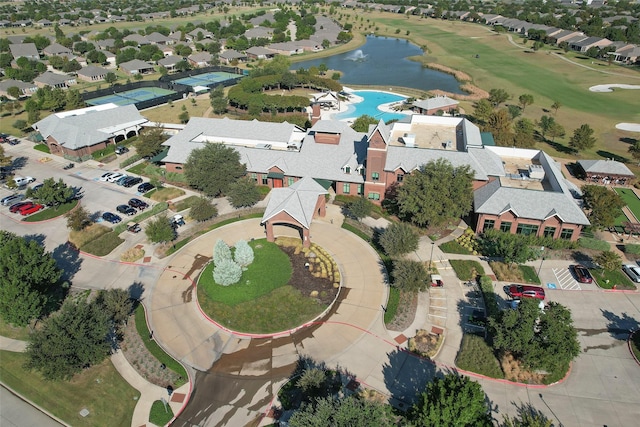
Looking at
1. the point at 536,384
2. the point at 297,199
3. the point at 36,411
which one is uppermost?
the point at 297,199

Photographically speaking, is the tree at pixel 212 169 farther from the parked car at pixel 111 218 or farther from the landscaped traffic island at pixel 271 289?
the landscaped traffic island at pixel 271 289

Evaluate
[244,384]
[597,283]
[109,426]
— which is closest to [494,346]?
[597,283]

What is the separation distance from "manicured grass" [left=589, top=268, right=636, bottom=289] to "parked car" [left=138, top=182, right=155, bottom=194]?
69.3m

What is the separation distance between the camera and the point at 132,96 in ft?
401

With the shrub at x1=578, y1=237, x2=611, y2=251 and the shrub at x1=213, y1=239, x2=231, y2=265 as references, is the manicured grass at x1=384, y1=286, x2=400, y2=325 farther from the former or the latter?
the shrub at x1=578, y1=237, x2=611, y2=251

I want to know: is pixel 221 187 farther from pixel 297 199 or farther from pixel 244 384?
pixel 244 384

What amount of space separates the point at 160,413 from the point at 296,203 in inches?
1171

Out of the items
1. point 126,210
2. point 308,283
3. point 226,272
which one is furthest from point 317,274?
point 126,210

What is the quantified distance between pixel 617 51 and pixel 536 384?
190 metres

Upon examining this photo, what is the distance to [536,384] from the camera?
37.8 m

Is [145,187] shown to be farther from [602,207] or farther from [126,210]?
[602,207]

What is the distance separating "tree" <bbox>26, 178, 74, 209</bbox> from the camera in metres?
63.8

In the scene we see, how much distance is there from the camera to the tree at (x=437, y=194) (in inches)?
2197

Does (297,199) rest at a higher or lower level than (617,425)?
A: higher
